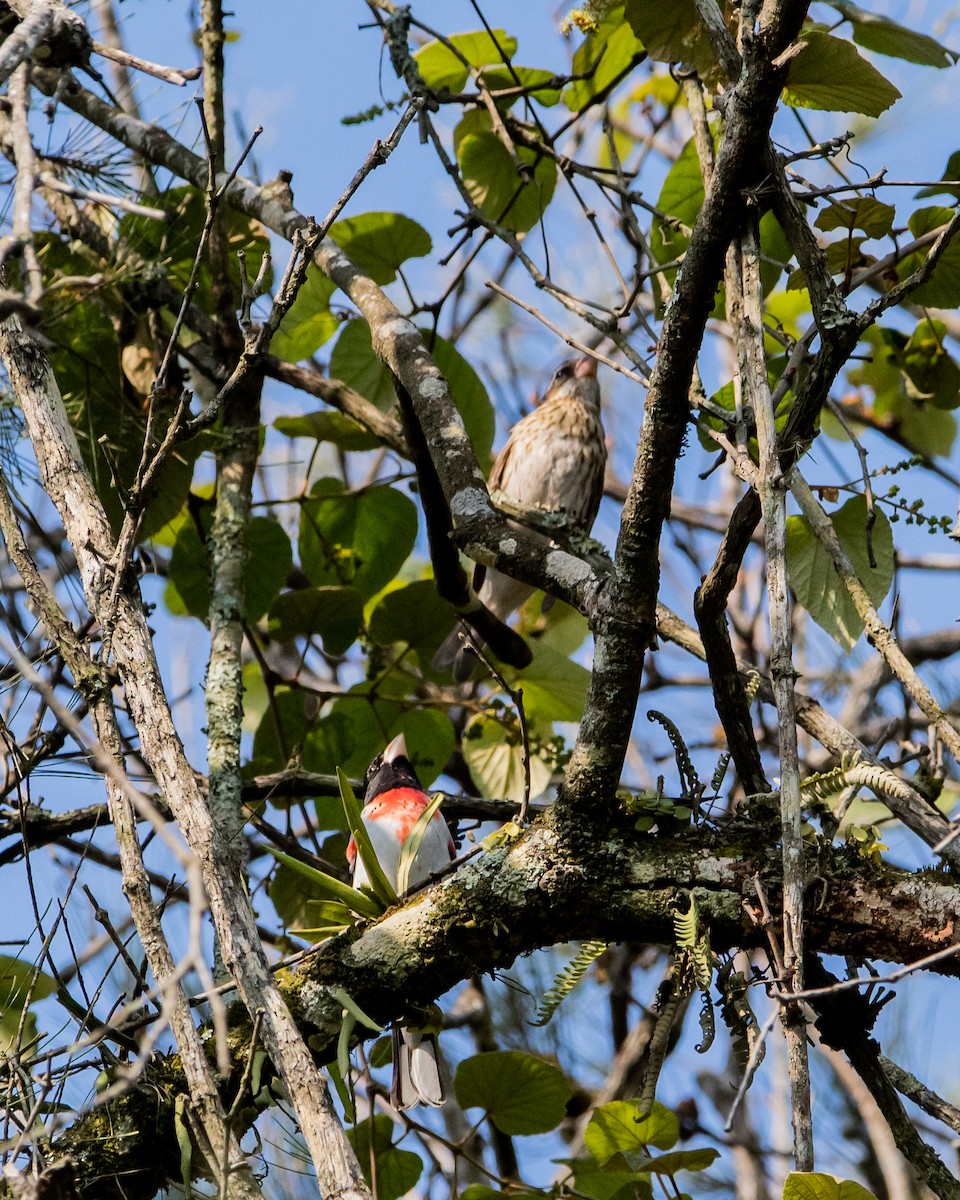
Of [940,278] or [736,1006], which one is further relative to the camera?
[940,278]

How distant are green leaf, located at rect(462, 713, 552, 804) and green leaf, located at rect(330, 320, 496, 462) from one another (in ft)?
2.43

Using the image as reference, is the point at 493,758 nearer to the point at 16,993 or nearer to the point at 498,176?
the point at 16,993

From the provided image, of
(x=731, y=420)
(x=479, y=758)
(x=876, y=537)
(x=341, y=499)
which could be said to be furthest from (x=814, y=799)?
(x=341, y=499)

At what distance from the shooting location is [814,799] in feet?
5.95

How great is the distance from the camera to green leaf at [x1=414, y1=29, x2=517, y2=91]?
3.04 metres

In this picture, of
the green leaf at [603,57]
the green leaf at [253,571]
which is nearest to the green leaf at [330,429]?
the green leaf at [253,571]

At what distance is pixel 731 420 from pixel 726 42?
613mm

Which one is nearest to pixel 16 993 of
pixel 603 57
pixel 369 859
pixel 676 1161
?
pixel 369 859

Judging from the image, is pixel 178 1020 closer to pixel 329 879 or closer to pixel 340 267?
pixel 329 879

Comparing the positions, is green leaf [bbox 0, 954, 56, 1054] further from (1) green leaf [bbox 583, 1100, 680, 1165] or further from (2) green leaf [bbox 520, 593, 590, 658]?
(2) green leaf [bbox 520, 593, 590, 658]

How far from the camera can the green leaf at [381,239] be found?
2.96 metres

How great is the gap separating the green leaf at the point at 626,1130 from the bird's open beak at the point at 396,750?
119cm

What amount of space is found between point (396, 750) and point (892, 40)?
196 centimetres

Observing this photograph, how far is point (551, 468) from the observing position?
4.43 metres
